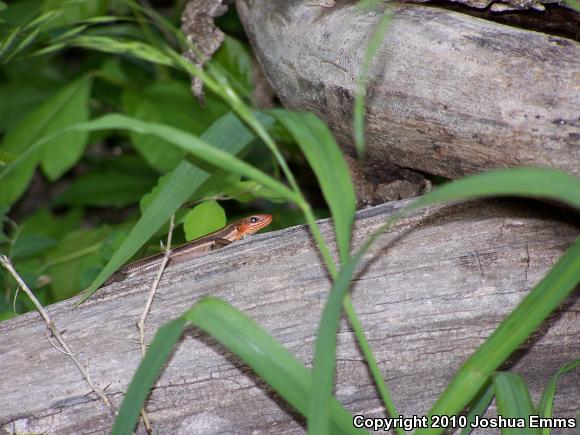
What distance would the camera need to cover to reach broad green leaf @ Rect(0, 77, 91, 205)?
4.08m

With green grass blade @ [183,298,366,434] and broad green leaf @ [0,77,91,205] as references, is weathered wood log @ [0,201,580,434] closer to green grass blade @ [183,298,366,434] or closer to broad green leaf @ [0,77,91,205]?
green grass blade @ [183,298,366,434]

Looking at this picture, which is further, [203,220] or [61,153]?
[61,153]

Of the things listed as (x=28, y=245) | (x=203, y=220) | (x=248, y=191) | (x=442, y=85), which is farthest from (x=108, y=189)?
(x=442, y=85)

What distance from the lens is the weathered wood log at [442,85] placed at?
2.12 metres

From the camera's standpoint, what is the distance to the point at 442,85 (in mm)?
2256

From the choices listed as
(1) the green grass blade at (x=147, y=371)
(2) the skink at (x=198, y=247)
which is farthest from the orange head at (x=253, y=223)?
(1) the green grass blade at (x=147, y=371)

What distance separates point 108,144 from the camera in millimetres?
6602

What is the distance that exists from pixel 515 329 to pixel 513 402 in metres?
0.23

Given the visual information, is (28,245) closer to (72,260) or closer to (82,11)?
(72,260)

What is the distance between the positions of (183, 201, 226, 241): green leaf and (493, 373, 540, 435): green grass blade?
1365mm

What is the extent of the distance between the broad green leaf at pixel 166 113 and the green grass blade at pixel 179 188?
2021mm

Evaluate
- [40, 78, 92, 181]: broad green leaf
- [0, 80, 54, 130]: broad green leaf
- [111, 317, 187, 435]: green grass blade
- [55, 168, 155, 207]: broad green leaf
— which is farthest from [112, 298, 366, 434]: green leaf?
[0, 80, 54, 130]: broad green leaf

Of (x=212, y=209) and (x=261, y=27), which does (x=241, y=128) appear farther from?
(x=261, y=27)

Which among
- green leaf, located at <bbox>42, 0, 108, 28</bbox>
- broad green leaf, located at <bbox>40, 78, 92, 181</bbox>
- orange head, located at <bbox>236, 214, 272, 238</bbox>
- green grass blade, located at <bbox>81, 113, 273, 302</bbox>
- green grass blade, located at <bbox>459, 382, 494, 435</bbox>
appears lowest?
orange head, located at <bbox>236, 214, 272, 238</bbox>
